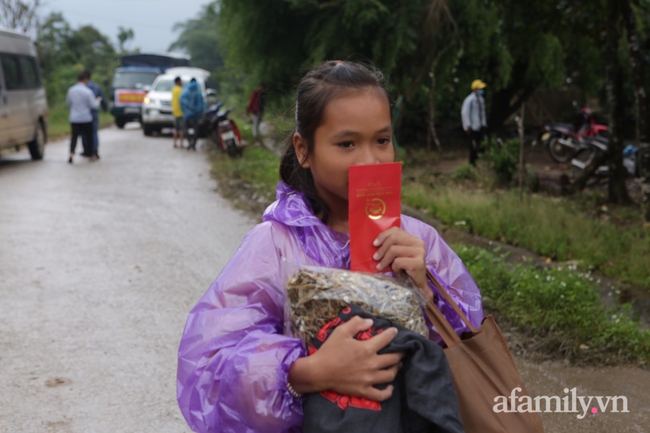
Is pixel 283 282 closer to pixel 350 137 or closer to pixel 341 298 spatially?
pixel 341 298

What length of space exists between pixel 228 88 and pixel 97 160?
33333 millimetres

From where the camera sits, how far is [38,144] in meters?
15.5

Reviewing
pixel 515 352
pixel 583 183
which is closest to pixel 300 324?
pixel 515 352

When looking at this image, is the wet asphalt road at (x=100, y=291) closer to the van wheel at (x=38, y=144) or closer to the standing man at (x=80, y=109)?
the standing man at (x=80, y=109)

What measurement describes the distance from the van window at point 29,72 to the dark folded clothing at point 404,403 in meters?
14.5

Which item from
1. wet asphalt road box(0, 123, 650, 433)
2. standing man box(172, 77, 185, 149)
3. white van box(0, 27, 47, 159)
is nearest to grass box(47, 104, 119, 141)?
standing man box(172, 77, 185, 149)

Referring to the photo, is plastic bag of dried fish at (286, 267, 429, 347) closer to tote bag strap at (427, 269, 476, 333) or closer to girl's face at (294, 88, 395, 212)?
tote bag strap at (427, 269, 476, 333)

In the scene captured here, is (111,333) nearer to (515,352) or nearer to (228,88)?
(515,352)

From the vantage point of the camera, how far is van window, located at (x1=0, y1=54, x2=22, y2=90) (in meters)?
13.6

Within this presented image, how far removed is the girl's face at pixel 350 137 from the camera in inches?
72.0

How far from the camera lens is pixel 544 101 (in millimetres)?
23688

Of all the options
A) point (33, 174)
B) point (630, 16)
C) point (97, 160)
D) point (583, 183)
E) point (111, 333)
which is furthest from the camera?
point (97, 160)

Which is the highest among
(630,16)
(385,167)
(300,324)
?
(630,16)

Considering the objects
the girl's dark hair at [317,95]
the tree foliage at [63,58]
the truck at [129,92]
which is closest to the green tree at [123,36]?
the tree foliage at [63,58]
